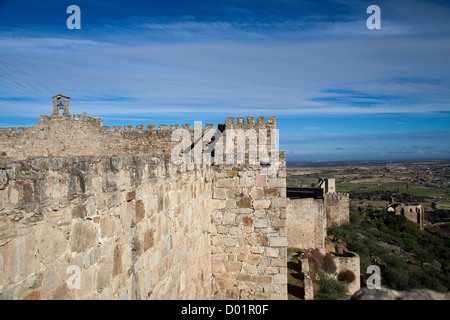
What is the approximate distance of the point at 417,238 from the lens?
106 ft

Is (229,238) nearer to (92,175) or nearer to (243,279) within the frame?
(243,279)

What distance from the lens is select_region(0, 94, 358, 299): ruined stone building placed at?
1.76m

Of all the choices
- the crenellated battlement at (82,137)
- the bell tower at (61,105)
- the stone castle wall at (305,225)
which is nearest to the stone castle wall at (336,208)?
the stone castle wall at (305,225)

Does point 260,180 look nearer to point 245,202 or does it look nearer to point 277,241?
point 245,202

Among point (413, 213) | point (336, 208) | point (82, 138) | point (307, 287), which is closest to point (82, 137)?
point (82, 138)

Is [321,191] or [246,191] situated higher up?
[246,191]

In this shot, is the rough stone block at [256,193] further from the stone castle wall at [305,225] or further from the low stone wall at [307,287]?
the stone castle wall at [305,225]

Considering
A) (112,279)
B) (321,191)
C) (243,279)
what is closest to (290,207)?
(321,191)

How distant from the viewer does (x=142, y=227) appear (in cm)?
297

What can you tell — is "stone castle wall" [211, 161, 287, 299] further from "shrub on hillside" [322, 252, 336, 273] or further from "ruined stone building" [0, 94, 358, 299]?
"shrub on hillside" [322, 252, 336, 273]

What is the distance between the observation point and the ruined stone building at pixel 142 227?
1.76m

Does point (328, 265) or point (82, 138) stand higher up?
point (82, 138)

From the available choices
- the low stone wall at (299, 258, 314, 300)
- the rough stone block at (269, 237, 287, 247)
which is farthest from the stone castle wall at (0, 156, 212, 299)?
the low stone wall at (299, 258, 314, 300)
